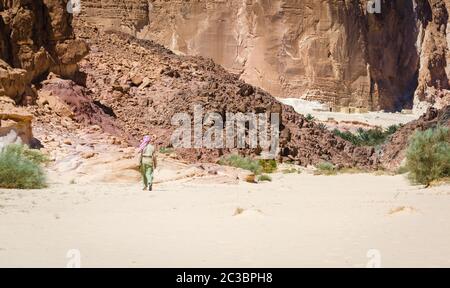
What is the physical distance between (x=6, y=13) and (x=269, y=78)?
158 ft

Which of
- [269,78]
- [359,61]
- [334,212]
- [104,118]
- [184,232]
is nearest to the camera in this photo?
[184,232]

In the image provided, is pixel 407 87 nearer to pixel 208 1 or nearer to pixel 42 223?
pixel 208 1

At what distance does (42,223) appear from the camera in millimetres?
8984

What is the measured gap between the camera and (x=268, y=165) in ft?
84.5

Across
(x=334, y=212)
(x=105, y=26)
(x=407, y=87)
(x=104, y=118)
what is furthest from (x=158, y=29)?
(x=334, y=212)

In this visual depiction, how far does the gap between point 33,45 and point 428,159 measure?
13339mm

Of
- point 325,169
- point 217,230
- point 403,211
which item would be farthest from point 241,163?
point 217,230

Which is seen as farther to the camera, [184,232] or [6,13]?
[6,13]

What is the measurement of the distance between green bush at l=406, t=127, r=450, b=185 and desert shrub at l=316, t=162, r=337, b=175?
896 centimetres

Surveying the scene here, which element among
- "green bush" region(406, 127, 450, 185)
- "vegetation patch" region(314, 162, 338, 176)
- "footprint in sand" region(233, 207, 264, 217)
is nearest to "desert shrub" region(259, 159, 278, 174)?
"vegetation patch" region(314, 162, 338, 176)

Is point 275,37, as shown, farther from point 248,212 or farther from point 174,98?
point 248,212

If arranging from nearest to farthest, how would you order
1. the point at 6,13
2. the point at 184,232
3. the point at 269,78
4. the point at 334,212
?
the point at 184,232
the point at 334,212
the point at 6,13
the point at 269,78

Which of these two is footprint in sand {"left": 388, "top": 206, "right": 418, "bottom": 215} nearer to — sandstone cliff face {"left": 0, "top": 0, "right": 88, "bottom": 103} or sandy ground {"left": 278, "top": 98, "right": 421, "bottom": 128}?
sandstone cliff face {"left": 0, "top": 0, "right": 88, "bottom": 103}

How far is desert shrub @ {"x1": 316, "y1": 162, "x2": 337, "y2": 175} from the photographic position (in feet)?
84.0
